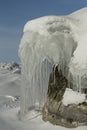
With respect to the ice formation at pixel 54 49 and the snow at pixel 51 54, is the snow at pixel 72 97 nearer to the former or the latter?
the snow at pixel 51 54

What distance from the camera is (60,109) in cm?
717

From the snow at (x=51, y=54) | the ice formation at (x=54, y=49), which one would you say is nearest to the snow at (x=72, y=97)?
the snow at (x=51, y=54)

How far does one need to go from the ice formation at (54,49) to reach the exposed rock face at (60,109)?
0.25 metres

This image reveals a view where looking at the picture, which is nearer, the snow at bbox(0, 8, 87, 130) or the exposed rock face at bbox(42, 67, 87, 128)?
the exposed rock face at bbox(42, 67, 87, 128)

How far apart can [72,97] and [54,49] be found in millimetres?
1065

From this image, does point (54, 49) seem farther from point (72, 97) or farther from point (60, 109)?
point (60, 109)

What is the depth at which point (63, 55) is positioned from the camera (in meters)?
7.07

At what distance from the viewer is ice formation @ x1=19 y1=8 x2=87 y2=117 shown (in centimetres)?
695

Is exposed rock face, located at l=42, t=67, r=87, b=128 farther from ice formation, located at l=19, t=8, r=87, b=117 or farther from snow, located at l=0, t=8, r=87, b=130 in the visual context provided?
ice formation, located at l=19, t=8, r=87, b=117

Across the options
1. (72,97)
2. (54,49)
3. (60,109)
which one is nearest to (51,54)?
(54,49)

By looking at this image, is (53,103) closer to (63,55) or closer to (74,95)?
(74,95)

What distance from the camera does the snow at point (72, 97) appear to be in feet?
22.8

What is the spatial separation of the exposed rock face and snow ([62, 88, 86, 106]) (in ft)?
0.26

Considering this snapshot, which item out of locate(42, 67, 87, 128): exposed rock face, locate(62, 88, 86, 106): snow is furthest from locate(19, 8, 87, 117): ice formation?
locate(42, 67, 87, 128): exposed rock face
